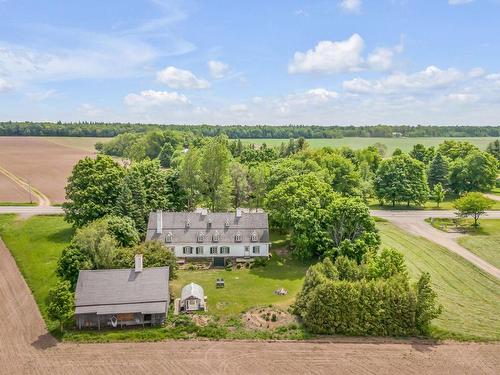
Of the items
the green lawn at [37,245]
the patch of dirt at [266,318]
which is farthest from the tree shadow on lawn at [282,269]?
the green lawn at [37,245]

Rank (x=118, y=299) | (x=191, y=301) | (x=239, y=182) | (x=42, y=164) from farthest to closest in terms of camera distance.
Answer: (x=42, y=164), (x=239, y=182), (x=191, y=301), (x=118, y=299)

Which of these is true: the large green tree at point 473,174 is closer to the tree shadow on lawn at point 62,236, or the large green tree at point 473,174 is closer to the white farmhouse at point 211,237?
the white farmhouse at point 211,237

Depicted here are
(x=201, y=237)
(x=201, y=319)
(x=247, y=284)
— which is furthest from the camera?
(x=201, y=237)

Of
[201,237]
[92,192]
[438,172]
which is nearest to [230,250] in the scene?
[201,237]

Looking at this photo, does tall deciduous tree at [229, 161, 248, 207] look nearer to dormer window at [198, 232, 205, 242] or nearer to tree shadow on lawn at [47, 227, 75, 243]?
dormer window at [198, 232, 205, 242]

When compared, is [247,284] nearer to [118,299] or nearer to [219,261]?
[219,261]

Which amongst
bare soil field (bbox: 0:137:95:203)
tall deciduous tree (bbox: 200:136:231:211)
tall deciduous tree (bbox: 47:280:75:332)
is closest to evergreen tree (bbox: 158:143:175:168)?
bare soil field (bbox: 0:137:95:203)
